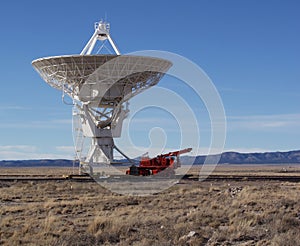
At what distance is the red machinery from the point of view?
4547 centimetres

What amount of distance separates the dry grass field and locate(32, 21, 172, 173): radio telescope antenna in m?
15.9

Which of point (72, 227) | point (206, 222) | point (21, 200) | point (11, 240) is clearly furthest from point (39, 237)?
point (21, 200)

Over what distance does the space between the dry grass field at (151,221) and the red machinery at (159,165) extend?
1858 centimetres

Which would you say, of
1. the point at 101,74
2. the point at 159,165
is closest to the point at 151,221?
the point at 101,74

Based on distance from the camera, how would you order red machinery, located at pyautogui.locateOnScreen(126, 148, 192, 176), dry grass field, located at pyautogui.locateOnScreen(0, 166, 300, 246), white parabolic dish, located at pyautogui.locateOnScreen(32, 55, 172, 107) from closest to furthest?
dry grass field, located at pyautogui.locateOnScreen(0, 166, 300, 246) → white parabolic dish, located at pyautogui.locateOnScreen(32, 55, 172, 107) → red machinery, located at pyautogui.locateOnScreen(126, 148, 192, 176)

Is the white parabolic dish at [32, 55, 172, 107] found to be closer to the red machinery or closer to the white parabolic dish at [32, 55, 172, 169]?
the white parabolic dish at [32, 55, 172, 169]

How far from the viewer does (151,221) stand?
16953 mm

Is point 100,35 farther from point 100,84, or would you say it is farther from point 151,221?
point 151,221

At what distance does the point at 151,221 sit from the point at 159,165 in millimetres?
28937

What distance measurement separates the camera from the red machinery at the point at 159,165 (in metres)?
45.5

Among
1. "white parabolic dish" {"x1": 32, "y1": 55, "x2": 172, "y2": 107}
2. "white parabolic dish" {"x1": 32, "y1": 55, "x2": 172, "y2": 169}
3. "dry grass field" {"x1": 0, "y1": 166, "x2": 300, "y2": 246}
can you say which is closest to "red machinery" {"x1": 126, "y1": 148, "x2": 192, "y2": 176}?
"white parabolic dish" {"x1": 32, "y1": 55, "x2": 172, "y2": 169}

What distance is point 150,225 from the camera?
16.2 meters

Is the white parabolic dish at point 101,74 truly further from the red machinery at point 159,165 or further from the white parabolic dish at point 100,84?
the red machinery at point 159,165

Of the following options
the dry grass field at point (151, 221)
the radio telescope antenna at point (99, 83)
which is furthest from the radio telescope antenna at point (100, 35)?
the dry grass field at point (151, 221)
